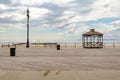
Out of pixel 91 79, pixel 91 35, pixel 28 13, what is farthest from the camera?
pixel 28 13

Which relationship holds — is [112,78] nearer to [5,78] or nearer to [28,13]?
[5,78]

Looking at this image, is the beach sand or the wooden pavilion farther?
the wooden pavilion

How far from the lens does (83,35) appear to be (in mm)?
40594

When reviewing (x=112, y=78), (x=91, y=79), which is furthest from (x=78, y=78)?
(x=112, y=78)

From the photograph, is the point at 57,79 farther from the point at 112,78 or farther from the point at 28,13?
the point at 28,13

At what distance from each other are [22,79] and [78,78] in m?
1.86

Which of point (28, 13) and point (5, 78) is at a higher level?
point (28, 13)

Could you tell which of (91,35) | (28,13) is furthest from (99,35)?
(28,13)

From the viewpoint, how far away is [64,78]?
26.2ft

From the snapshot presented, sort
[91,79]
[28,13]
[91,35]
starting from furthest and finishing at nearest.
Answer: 1. [28,13]
2. [91,35]
3. [91,79]

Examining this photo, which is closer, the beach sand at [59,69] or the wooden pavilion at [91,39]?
the beach sand at [59,69]

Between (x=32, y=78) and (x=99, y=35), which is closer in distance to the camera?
(x=32, y=78)

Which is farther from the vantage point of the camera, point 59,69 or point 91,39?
point 91,39

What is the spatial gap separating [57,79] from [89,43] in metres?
34.4
